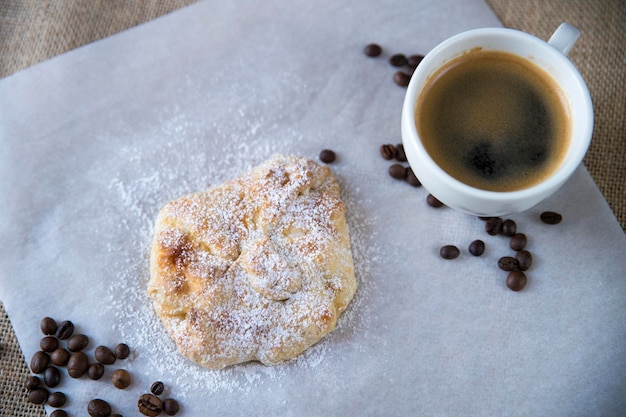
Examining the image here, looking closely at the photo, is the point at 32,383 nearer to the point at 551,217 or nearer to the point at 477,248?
the point at 477,248

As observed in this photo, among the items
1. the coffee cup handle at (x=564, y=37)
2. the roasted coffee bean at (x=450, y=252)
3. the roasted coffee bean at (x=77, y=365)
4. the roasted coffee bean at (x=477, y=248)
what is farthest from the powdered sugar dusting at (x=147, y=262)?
→ the coffee cup handle at (x=564, y=37)

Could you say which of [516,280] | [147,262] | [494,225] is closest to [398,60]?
[494,225]

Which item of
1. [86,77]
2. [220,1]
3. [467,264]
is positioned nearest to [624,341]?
[467,264]

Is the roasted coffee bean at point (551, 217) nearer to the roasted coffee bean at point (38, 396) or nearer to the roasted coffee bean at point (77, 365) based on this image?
the roasted coffee bean at point (77, 365)

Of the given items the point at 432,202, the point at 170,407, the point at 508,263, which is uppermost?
the point at 432,202

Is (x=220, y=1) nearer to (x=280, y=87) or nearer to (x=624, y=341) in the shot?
(x=280, y=87)

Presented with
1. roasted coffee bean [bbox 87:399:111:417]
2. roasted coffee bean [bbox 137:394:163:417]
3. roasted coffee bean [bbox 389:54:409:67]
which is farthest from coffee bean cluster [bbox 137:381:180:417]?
roasted coffee bean [bbox 389:54:409:67]
